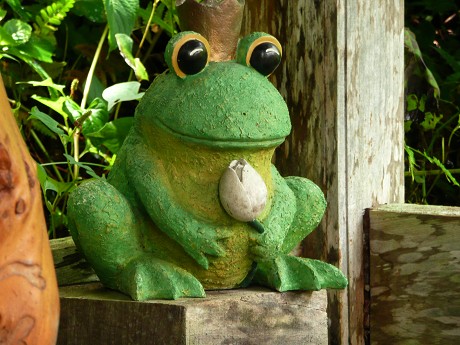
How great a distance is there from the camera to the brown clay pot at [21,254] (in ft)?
3.61

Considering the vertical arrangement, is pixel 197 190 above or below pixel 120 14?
below

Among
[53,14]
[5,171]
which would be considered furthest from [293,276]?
[53,14]

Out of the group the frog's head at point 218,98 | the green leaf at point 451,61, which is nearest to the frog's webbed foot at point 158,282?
the frog's head at point 218,98

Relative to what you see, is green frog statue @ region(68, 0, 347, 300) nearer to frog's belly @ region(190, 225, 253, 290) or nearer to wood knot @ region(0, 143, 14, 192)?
frog's belly @ region(190, 225, 253, 290)

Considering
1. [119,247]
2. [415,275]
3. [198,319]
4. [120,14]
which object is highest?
[120,14]

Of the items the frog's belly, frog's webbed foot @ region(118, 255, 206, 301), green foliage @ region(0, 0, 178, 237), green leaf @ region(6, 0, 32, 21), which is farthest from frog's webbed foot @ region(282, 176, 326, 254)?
green leaf @ region(6, 0, 32, 21)

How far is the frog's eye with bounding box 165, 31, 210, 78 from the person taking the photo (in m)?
1.91

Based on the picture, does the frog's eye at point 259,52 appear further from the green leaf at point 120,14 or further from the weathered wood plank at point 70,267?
the green leaf at point 120,14

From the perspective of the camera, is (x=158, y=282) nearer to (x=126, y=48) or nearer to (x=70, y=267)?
(x=70, y=267)

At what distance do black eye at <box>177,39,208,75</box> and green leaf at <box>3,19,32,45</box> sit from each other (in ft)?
2.81

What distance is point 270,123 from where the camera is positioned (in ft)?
6.23

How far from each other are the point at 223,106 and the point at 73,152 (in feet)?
3.67

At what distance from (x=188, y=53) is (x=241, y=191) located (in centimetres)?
29

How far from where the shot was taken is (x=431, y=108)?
11.2 ft
